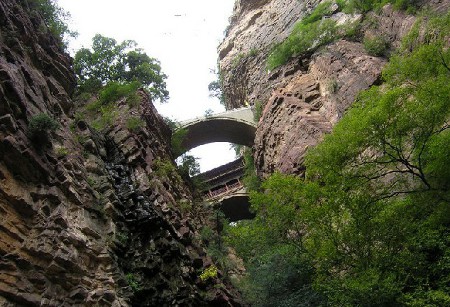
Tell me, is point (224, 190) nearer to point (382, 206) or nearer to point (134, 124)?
point (134, 124)

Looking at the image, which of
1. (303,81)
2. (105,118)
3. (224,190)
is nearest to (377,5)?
(303,81)

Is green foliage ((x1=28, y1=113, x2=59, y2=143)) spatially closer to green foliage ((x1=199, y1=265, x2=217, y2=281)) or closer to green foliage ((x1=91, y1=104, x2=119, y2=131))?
green foliage ((x1=199, y1=265, x2=217, y2=281))

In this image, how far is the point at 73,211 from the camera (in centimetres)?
893

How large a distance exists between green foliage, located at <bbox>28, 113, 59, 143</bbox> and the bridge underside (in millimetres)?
14698

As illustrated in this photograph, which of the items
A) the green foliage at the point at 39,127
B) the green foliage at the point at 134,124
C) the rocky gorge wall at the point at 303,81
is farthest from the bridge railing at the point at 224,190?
the green foliage at the point at 39,127

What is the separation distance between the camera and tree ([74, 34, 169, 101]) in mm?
21859

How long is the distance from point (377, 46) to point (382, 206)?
9811mm

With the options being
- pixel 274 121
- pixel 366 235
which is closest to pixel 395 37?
pixel 274 121

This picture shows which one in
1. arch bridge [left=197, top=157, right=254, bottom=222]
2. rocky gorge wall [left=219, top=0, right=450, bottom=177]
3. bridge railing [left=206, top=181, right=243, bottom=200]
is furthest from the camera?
bridge railing [left=206, top=181, right=243, bottom=200]

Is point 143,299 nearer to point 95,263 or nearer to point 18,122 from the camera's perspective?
point 95,263

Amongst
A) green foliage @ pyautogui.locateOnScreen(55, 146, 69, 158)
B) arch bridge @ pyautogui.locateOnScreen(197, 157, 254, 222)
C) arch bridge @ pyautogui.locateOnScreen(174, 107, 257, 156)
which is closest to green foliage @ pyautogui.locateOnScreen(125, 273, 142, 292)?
green foliage @ pyautogui.locateOnScreen(55, 146, 69, 158)

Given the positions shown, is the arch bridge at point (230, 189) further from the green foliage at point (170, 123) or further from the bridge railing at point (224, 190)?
A: the green foliage at point (170, 123)

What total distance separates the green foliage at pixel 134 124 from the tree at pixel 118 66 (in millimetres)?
5638

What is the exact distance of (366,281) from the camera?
902 cm
